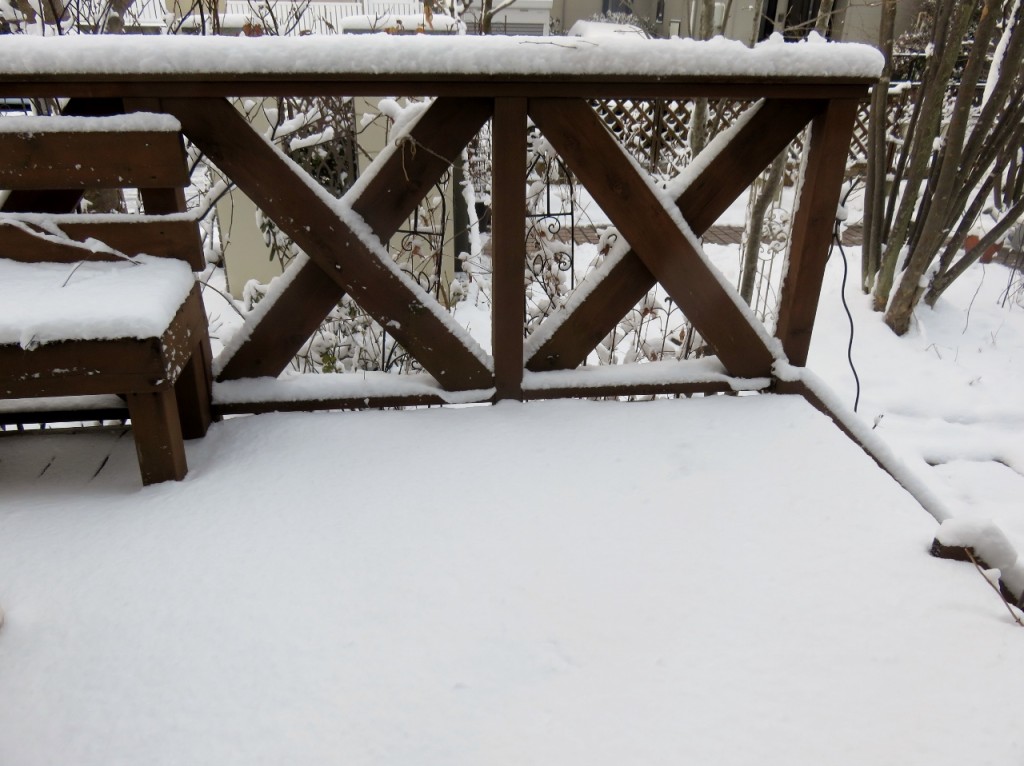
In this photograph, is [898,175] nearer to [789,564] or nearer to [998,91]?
[998,91]

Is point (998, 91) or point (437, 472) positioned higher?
point (998, 91)

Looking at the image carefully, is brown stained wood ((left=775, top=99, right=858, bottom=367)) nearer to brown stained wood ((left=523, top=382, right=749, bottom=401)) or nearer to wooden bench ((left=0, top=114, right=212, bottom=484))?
brown stained wood ((left=523, top=382, right=749, bottom=401))

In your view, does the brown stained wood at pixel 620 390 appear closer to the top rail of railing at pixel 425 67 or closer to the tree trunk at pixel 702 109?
the top rail of railing at pixel 425 67

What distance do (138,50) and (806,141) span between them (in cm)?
178

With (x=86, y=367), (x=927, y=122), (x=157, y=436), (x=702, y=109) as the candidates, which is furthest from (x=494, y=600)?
(x=927, y=122)

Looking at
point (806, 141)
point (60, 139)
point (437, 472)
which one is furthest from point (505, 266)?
point (60, 139)

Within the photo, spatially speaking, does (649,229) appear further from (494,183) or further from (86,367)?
(86,367)

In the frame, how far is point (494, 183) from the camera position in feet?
6.24

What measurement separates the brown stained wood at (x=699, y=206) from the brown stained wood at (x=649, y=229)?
7 centimetres

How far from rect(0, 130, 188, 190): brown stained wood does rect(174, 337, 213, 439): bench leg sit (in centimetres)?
47

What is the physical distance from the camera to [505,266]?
1997 mm

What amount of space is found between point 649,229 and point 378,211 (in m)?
0.76

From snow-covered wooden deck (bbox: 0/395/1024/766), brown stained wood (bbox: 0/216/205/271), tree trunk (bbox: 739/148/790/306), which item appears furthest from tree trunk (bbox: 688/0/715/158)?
brown stained wood (bbox: 0/216/205/271)

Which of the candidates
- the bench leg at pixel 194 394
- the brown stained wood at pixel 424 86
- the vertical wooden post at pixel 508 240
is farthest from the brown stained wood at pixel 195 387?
the vertical wooden post at pixel 508 240
